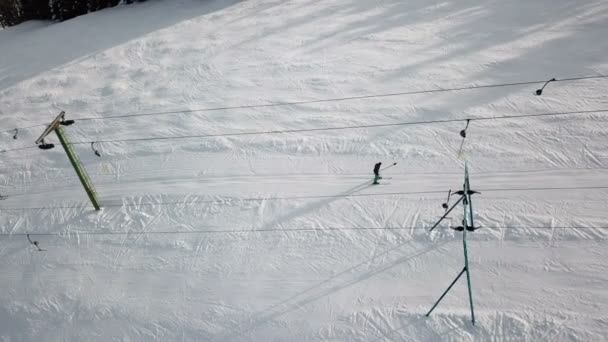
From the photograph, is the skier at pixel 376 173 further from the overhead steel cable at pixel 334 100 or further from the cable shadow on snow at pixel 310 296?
the overhead steel cable at pixel 334 100

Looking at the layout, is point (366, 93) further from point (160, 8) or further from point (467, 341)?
point (160, 8)

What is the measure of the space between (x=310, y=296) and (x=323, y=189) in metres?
3.11

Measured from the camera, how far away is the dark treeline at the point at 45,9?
2286cm

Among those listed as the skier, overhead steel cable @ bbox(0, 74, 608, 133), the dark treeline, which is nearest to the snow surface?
overhead steel cable @ bbox(0, 74, 608, 133)

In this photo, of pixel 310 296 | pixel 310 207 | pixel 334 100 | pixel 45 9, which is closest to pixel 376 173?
pixel 310 207

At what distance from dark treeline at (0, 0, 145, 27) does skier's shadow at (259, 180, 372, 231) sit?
64.9ft

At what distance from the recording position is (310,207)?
9.88 metres

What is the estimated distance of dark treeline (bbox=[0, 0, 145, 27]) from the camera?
22.9 metres

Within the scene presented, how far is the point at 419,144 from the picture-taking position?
10.9 meters

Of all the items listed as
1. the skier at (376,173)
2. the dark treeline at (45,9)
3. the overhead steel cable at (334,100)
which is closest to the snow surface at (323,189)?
the overhead steel cable at (334,100)

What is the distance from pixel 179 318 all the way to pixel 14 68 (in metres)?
17.5

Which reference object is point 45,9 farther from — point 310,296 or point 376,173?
point 310,296

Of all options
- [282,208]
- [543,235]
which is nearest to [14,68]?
[282,208]

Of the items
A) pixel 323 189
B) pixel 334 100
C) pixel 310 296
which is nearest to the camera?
pixel 310 296
